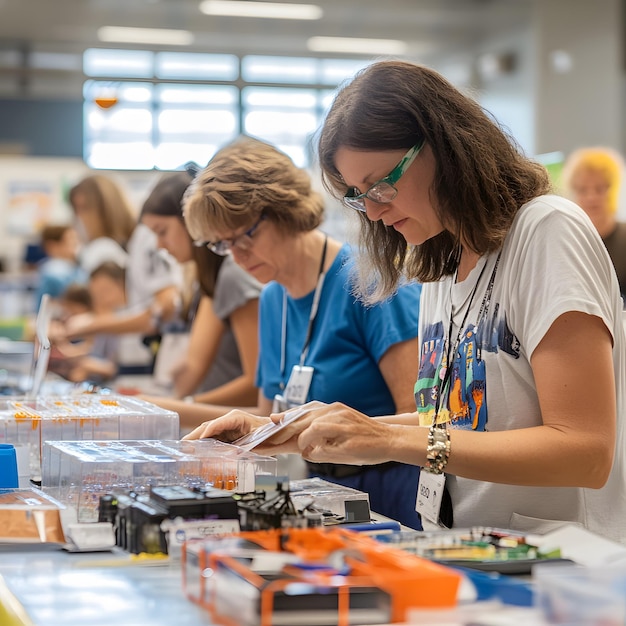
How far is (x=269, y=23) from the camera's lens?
1123 centimetres

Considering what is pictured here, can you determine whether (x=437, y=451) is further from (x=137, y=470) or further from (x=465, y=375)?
(x=137, y=470)

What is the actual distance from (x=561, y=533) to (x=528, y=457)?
172mm

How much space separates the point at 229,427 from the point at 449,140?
2.23 ft

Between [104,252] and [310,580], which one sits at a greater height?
[104,252]

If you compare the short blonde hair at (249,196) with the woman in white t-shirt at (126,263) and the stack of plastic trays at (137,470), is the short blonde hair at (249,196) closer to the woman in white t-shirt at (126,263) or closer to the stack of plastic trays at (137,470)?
the stack of plastic trays at (137,470)

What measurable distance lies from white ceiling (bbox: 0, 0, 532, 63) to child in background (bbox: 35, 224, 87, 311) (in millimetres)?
3528

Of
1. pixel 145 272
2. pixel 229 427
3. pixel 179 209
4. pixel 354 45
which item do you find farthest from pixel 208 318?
pixel 354 45

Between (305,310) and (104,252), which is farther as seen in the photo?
(104,252)

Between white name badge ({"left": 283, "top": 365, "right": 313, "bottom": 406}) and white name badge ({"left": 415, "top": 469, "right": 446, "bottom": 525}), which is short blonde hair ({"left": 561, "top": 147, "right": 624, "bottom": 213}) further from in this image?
white name badge ({"left": 415, "top": 469, "right": 446, "bottom": 525})

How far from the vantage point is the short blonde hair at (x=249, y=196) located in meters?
2.37

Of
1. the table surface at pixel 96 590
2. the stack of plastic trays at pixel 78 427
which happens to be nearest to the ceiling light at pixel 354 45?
the stack of plastic trays at pixel 78 427

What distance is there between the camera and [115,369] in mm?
5500

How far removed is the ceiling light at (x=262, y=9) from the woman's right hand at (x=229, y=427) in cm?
967

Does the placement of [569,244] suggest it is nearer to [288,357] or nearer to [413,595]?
[413,595]
